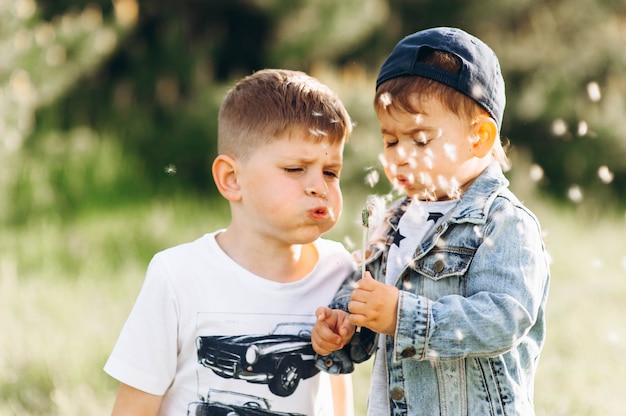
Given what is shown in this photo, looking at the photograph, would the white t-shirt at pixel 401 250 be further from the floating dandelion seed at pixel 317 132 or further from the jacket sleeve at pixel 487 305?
the floating dandelion seed at pixel 317 132

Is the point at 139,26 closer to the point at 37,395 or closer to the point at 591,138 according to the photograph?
the point at 591,138

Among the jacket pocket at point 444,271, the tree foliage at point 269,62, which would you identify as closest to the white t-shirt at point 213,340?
the jacket pocket at point 444,271

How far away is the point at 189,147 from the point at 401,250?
4815mm

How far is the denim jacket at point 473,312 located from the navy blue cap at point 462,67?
213mm

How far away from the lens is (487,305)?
6.98 ft

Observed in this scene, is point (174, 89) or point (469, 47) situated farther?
point (174, 89)

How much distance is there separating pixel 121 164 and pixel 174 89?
1.43m

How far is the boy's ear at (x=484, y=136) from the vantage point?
236 centimetres

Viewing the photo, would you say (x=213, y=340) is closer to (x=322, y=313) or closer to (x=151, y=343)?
(x=151, y=343)

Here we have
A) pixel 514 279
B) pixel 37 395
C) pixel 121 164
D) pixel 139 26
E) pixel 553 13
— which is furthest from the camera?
pixel 553 13

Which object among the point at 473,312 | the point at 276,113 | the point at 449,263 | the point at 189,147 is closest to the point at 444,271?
the point at 449,263

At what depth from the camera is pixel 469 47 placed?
2.36 meters

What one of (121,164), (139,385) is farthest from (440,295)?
(121,164)

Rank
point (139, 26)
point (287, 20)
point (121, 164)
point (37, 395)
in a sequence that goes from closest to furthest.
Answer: point (37, 395), point (121, 164), point (287, 20), point (139, 26)
